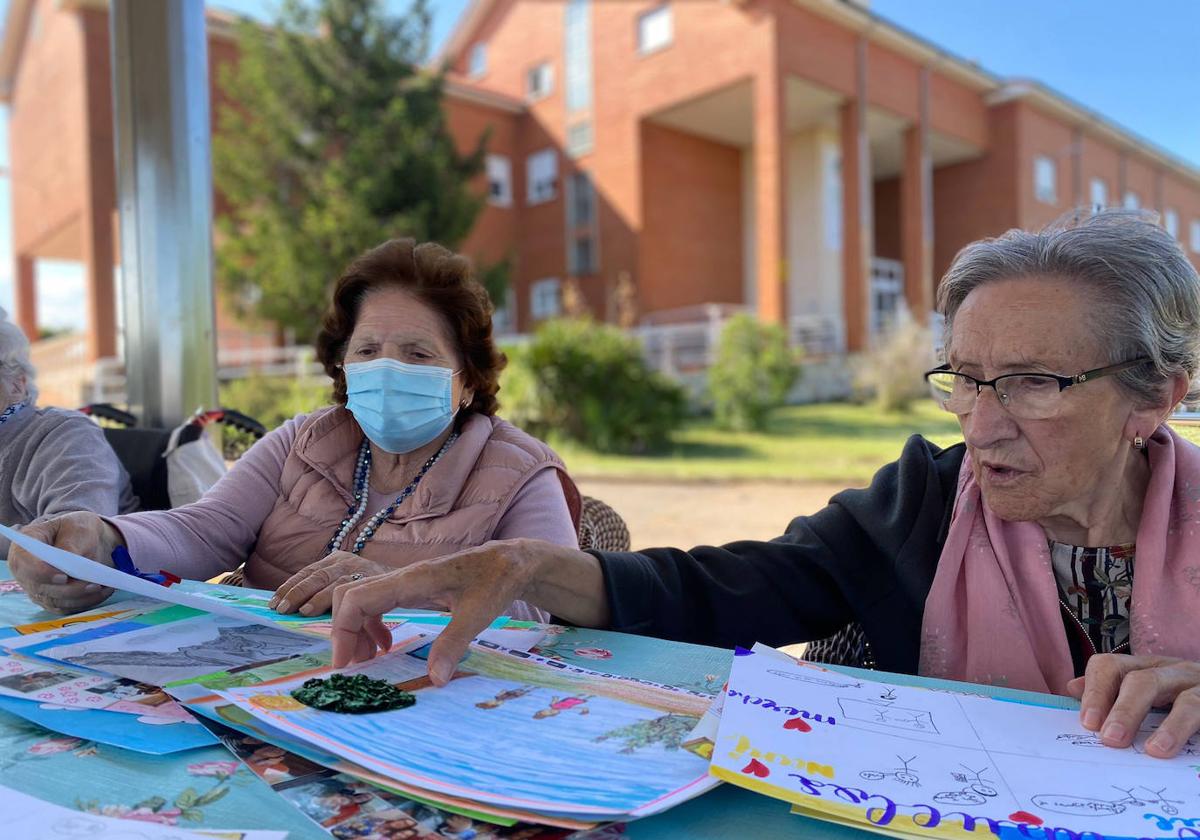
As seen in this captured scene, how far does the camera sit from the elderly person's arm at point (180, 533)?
1551 millimetres

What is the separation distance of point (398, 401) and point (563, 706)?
48.5 inches

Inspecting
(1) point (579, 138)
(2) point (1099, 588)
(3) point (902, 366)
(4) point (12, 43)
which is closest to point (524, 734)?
(2) point (1099, 588)

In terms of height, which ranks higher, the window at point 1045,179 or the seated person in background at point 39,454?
the window at point 1045,179

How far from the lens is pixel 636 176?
1838 cm

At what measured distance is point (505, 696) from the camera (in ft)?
3.48

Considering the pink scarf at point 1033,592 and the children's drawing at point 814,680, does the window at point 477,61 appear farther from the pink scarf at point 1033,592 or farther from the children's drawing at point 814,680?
the children's drawing at point 814,680

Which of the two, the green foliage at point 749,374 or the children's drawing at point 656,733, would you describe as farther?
the green foliage at point 749,374

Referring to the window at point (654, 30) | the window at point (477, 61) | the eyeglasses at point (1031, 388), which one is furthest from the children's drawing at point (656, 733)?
the window at point (477, 61)

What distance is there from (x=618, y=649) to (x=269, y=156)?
1555 cm

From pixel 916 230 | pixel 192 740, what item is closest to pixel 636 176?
pixel 916 230

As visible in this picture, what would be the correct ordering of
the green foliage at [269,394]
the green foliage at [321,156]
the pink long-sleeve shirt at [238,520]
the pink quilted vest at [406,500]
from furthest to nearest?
the green foliage at [321,156]
the green foliage at [269,394]
the pink quilted vest at [406,500]
the pink long-sleeve shirt at [238,520]

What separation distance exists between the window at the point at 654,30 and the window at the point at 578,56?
1559 millimetres

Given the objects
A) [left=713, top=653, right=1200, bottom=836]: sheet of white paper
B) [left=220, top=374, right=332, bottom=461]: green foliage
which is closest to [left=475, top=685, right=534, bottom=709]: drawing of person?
[left=713, top=653, right=1200, bottom=836]: sheet of white paper

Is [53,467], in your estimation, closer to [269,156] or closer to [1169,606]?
[1169,606]
